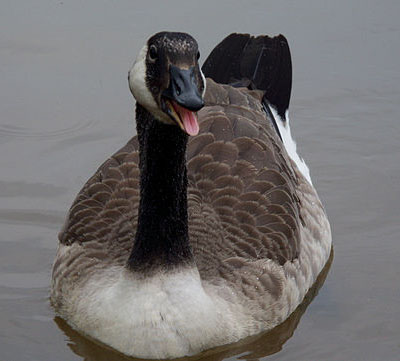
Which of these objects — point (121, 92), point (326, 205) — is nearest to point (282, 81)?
point (326, 205)

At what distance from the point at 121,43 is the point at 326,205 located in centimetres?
337

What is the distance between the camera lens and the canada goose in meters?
5.37

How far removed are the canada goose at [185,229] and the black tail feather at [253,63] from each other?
714 mm

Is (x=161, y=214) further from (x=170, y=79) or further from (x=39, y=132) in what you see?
(x=39, y=132)

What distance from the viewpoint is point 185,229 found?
18.7 ft

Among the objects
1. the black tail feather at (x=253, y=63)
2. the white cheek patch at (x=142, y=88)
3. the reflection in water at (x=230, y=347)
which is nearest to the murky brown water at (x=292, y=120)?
the reflection in water at (x=230, y=347)

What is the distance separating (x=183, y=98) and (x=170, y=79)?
282 millimetres

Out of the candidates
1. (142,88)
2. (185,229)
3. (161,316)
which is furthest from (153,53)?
(161,316)

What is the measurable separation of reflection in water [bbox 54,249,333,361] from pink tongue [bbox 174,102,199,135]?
63.8 inches

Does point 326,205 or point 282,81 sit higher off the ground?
point 282,81

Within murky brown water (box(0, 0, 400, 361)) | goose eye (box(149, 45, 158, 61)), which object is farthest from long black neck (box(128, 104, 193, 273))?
murky brown water (box(0, 0, 400, 361))

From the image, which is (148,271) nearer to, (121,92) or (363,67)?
(121,92)

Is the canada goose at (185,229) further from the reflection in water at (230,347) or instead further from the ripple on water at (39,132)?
the ripple on water at (39,132)

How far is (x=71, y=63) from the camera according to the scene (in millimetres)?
9797
